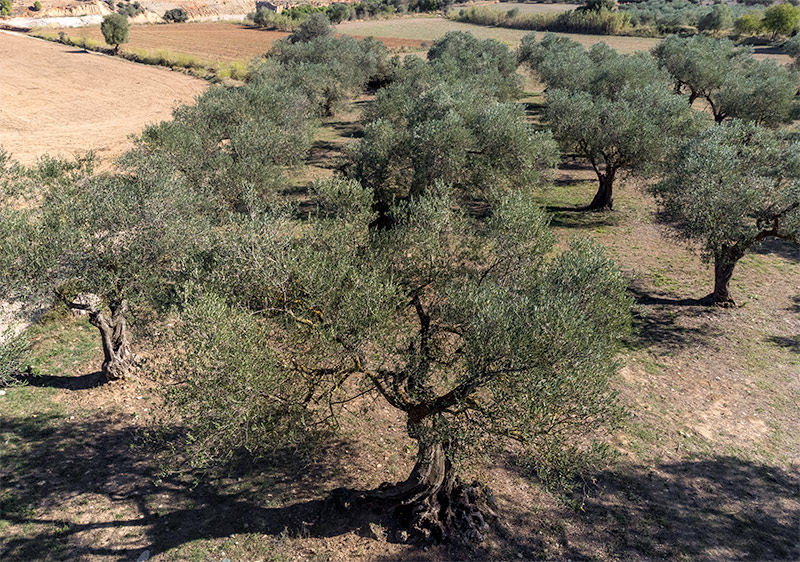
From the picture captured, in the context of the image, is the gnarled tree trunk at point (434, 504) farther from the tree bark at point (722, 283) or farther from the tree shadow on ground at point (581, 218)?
the tree shadow on ground at point (581, 218)

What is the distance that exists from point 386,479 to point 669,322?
18261mm

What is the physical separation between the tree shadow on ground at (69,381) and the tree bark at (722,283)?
30.6 metres

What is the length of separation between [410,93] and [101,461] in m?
44.9

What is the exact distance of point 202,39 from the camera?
123m

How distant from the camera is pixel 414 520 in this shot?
14.1 m

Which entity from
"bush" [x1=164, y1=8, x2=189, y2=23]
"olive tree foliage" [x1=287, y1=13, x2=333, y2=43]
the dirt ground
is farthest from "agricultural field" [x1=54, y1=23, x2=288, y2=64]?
"olive tree foliage" [x1=287, y1=13, x2=333, y2=43]

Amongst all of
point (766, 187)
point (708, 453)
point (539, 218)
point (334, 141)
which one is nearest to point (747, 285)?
point (766, 187)

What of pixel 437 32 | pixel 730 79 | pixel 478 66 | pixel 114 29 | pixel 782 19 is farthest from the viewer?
pixel 437 32

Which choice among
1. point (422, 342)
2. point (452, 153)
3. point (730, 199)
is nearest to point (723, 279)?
point (730, 199)

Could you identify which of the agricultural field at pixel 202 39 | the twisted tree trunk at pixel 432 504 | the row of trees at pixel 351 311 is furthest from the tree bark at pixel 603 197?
the agricultural field at pixel 202 39

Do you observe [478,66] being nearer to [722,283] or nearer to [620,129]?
[620,129]

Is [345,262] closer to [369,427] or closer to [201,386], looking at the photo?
[201,386]

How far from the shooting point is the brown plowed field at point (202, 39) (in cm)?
10738

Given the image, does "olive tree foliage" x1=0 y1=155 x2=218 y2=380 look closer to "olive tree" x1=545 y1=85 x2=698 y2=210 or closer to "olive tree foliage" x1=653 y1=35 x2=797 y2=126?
"olive tree" x1=545 y1=85 x2=698 y2=210
